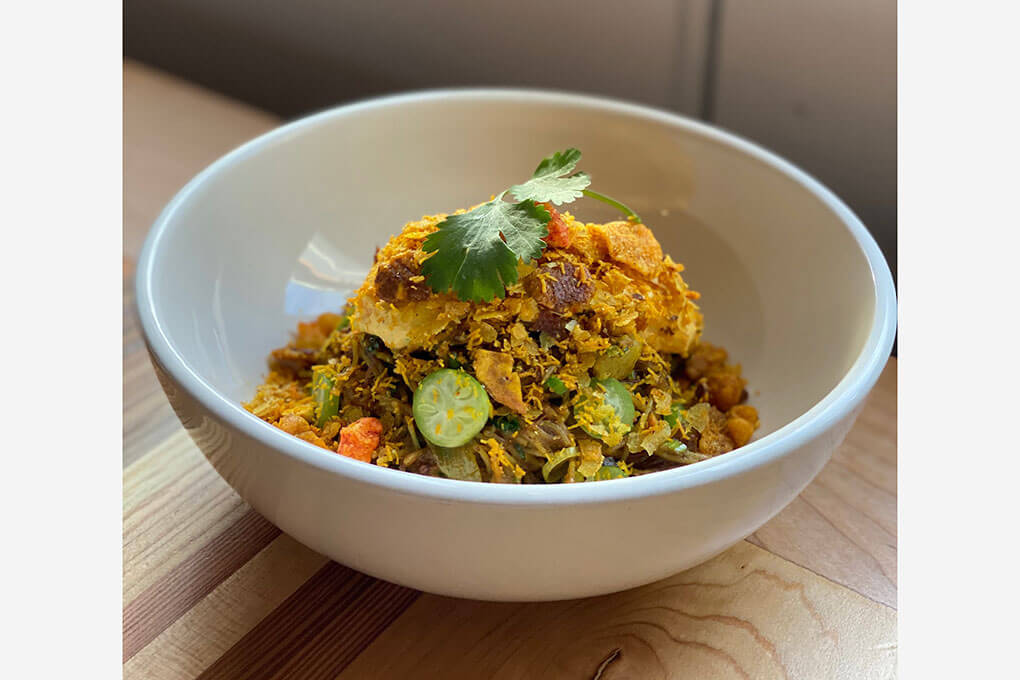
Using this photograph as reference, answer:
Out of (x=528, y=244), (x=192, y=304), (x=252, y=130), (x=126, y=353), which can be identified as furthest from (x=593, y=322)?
(x=252, y=130)

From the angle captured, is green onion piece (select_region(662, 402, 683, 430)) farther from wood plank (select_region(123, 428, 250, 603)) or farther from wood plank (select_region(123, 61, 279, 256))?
wood plank (select_region(123, 61, 279, 256))

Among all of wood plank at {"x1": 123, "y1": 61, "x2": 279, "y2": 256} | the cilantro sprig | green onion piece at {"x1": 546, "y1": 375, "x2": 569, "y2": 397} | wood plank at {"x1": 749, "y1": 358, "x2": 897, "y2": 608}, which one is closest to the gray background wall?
wood plank at {"x1": 123, "y1": 61, "x2": 279, "y2": 256}

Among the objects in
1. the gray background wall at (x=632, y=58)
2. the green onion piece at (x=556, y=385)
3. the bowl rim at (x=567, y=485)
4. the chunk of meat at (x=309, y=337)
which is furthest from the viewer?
the gray background wall at (x=632, y=58)

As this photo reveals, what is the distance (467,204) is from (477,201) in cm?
2

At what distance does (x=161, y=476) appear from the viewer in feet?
5.04

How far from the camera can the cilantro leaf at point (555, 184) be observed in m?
1.41

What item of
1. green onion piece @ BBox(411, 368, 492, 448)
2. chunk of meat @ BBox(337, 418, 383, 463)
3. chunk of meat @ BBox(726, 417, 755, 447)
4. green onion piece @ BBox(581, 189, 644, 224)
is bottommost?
chunk of meat @ BBox(726, 417, 755, 447)

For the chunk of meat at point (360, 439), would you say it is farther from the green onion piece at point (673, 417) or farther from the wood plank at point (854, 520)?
the wood plank at point (854, 520)

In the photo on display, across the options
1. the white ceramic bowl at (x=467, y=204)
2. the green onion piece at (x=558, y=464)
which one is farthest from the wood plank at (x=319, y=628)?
the green onion piece at (x=558, y=464)

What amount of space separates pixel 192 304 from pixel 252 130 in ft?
3.40

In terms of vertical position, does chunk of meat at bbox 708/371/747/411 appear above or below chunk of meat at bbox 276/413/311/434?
below

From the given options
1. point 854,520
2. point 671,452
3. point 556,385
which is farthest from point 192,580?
point 854,520

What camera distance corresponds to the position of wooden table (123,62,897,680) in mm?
1258

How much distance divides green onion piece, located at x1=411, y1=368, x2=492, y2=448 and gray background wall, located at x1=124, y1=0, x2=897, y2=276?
120 centimetres
